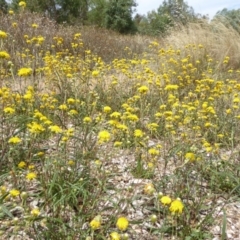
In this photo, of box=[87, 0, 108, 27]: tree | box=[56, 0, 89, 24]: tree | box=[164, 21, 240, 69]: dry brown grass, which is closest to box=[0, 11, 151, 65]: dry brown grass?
box=[164, 21, 240, 69]: dry brown grass

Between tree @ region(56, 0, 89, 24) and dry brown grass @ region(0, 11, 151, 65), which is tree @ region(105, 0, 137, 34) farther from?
dry brown grass @ region(0, 11, 151, 65)

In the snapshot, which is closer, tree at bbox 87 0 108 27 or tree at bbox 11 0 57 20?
tree at bbox 11 0 57 20

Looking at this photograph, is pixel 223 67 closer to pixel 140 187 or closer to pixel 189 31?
pixel 189 31

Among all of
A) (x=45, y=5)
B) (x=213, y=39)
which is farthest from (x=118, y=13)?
(x=213, y=39)

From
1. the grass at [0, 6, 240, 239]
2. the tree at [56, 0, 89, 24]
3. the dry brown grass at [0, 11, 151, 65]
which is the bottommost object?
the grass at [0, 6, 240, 239]

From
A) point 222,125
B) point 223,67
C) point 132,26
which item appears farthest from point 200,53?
point 132,26

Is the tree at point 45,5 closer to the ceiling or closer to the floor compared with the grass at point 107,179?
closer to the ceiling

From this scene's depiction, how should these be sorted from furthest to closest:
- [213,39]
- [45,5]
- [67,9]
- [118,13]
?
[67,9] → [118,13] → [45,5] → [213,39]

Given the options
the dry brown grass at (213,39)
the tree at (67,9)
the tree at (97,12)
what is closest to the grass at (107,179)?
the dry brown grass at (213,39)

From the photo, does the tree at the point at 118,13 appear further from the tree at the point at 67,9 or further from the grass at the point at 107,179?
the grass at the point at 107,179

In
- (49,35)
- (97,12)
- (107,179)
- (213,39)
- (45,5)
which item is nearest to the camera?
(107,179)

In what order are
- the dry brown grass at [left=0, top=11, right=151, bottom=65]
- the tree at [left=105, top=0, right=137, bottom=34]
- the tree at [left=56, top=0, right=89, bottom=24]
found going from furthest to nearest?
the tree at [left=56, top=0, right=89, bottom=24]
the tree at [left=105, top=0, right=137, bottom=34]
the dry brown grass at [left=0, top=11, right=151, bottom=65]

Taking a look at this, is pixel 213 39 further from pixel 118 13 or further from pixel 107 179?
pixel 118 13

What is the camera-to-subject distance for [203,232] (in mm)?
1638
